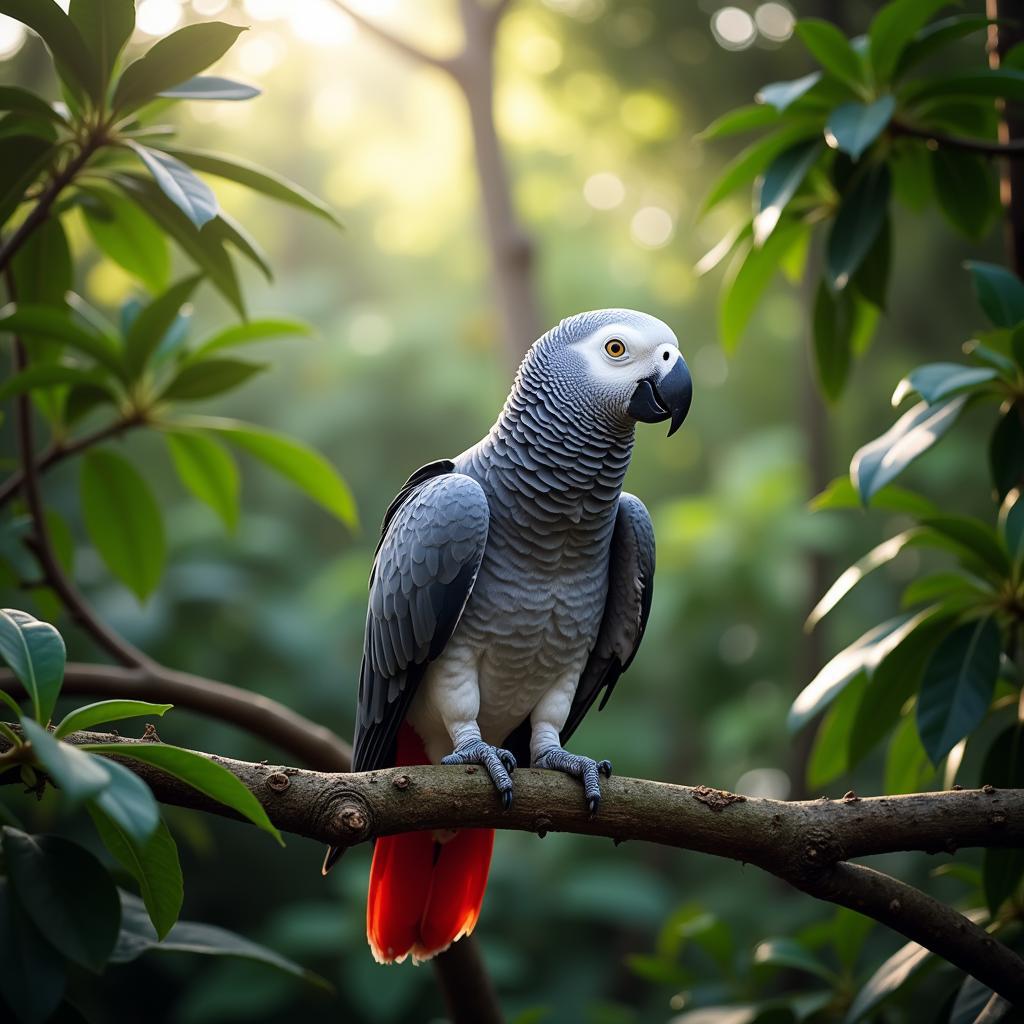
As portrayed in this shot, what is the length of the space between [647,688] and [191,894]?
217 centimetres

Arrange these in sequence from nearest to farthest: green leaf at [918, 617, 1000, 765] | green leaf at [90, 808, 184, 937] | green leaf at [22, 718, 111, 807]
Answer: green leaf at [22, 718, 111, 807] → green leaf at [90, 808, 184, 937] → green leaf at [918, 617, 1000, 765]

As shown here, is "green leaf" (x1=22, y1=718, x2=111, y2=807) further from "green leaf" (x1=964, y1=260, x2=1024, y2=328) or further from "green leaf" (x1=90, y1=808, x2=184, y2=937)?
"green leaf" (x1=964, y1=260, x2=1024, y2=328)

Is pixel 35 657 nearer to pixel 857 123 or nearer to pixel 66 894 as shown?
pixel 66 894

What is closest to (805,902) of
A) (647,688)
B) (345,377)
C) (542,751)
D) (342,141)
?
(647,688)

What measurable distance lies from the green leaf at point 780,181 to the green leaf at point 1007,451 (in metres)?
0.53

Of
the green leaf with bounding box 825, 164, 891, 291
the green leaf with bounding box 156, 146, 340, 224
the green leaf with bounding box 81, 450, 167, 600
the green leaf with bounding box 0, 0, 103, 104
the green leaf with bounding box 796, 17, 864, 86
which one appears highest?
the green leaf with bounding box 796, 17, 864, 86

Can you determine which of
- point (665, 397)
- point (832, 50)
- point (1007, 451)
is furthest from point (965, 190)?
point (665, 397)

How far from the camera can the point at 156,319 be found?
185 cm

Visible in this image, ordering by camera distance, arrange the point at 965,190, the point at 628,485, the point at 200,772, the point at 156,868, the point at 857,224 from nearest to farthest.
A: 1. the point at 200,772
2. the point at 156,868
3. the point at 857,224
4. the point at 965,190
5. the point at 628,485

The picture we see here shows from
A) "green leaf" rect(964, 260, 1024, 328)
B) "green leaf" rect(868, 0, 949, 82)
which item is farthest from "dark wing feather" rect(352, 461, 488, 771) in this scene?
"green leaf" rect(868, 0, 949, 82)

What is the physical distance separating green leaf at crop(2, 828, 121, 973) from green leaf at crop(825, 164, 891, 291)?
1.51 metres

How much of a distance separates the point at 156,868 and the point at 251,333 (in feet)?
3.67

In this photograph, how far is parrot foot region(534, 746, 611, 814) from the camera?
4.42ft

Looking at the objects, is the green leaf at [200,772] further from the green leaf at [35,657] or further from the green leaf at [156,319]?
the green leaf at [156,319]
